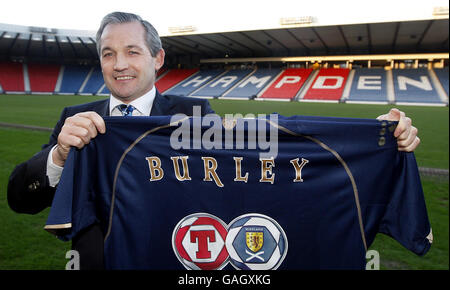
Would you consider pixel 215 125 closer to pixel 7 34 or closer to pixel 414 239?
pixel 414 239

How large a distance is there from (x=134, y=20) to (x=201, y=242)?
1271 millimetres

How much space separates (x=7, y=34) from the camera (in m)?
25.5

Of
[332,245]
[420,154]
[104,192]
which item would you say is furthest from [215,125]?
[420,154]

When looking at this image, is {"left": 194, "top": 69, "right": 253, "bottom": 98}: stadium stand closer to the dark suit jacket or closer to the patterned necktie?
the patterned necktie

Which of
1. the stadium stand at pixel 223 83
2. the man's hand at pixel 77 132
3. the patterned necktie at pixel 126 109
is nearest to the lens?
the man's hand at pixel 77 132

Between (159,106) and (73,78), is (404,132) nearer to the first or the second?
(159,106)

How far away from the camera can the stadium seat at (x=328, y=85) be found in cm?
2238

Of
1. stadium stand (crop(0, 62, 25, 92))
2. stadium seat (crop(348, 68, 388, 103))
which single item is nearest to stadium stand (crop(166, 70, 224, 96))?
stadium seat (crop(348, 68, 388, 103))

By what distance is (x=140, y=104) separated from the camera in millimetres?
1829

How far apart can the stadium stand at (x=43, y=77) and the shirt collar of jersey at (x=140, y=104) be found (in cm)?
3383

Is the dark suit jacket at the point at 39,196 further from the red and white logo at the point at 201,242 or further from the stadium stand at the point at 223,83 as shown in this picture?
the stadium stand at the point at 223,83

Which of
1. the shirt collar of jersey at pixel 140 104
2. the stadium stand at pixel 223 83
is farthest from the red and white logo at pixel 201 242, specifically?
the stadium stand at pixel 223 83

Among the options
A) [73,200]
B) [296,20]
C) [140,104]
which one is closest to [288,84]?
[296,20]

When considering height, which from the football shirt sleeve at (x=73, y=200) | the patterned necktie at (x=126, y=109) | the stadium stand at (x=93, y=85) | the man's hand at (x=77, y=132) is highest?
the stadium stand at (x=93, y=85)
